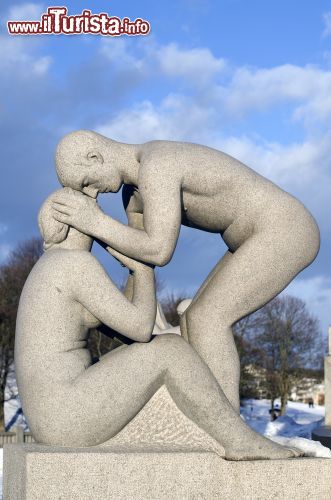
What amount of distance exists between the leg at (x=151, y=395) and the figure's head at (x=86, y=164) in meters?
1.06

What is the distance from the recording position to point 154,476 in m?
4.41

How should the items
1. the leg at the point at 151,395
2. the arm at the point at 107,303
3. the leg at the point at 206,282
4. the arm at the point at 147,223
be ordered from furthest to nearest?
the leg at the point at 206,282 → the arm at the point at 147,223 → the arm at the point at 107,303 → the leg at the point at 151,395

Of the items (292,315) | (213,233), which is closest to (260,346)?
(292,315)

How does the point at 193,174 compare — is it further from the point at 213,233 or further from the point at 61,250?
the point at 61,250

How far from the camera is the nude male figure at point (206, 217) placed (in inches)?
191

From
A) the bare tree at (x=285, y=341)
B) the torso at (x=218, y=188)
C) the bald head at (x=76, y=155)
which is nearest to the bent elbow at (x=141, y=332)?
the torso at (x=218, y=188)

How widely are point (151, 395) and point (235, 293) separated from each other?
82cm

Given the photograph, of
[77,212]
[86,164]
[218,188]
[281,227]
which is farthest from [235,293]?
[86,164]

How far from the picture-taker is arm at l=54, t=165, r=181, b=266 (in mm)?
4809

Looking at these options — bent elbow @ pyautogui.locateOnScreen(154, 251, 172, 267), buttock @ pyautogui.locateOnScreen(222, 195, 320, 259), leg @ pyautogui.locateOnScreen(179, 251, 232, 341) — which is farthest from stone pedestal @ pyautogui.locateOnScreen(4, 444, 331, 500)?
buttock @ pyautogui.locateOnScreen(222, 195, 320, 259)

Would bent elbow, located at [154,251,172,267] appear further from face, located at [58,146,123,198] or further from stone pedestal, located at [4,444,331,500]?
stone pedestal, located at [4,444,331,500]

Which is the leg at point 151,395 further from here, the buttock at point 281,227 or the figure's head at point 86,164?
the figure's head at point 86,164

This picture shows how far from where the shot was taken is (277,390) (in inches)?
1503

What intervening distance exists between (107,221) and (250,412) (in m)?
32.5
